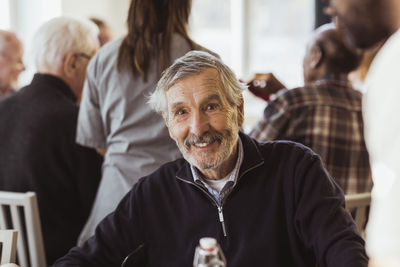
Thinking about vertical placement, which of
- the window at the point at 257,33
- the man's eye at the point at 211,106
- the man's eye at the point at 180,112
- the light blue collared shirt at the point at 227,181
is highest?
the man's eye at the point at 211,106

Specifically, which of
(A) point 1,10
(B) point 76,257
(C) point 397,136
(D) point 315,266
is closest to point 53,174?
(B) point 76,257

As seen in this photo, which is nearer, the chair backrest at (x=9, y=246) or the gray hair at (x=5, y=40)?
the chair backrest at (x=9, y=246)

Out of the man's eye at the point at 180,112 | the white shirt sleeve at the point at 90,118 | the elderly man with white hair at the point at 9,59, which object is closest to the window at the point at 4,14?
the elderly man with white hair at the point at 9,59

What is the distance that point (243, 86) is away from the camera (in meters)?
1.64

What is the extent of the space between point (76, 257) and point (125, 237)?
0.14m

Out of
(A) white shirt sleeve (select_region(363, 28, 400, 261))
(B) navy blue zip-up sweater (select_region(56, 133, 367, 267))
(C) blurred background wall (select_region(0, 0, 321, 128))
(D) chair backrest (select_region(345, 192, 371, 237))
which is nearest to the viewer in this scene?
(A) white shirt sleeve (select_region(363, 28, 400, 261))

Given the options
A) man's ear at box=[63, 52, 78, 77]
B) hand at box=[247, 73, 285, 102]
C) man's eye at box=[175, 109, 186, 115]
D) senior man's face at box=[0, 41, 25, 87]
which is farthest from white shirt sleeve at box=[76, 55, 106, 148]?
senior man's face at box=[0, 41, 25, 87]

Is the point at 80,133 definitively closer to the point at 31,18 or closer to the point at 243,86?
the point at 243,86

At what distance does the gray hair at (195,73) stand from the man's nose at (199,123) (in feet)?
0.31

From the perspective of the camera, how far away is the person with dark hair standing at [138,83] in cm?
198

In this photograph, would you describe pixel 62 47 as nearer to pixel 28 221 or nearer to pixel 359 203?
pixel 28 221

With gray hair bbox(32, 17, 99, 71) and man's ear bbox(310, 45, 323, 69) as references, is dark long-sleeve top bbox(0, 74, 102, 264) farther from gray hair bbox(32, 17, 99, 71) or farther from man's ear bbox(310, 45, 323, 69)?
man's ear bbox(310, 45, 323, 69)

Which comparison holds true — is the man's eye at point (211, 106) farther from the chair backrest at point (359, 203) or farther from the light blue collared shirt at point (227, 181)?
the chair backrest at point (359, 203)

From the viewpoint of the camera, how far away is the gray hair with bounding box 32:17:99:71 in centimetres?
237
